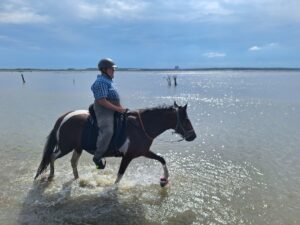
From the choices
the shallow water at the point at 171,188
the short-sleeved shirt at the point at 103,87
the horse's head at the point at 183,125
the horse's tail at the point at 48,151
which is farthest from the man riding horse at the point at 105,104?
the horse's tail at the point at 48,151

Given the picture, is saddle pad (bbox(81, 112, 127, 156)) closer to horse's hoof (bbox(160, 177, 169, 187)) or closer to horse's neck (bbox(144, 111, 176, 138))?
horse's neck (bbox(144, 111, 176, 138))

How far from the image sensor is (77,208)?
840 centimetres

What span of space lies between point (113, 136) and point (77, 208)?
6.04ft

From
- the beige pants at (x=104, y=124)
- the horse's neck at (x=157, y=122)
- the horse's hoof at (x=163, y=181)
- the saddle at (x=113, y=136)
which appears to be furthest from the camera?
the horse's hoof at (x=163, y=181)

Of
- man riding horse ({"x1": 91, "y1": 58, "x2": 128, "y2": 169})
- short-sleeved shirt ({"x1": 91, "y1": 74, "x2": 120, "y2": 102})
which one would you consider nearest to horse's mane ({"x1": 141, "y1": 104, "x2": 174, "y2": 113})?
man riding horse ({"x1": 91, "y1": 58, "x2": 128, "y2": 169})

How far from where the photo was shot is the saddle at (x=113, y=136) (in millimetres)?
9156

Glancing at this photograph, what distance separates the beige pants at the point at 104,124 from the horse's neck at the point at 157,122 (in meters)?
0.92

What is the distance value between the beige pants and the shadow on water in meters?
1.28

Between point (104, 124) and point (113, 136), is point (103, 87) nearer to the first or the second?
point (104, 124)

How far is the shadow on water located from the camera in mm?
7777

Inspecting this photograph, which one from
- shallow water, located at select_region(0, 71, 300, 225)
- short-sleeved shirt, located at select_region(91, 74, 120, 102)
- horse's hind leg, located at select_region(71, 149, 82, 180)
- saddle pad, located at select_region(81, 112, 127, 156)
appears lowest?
shallow water, located at select_region(0, 71, 300, 225)

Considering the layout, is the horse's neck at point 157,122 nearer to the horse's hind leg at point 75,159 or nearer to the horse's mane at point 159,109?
the horse's mane at point 159,109

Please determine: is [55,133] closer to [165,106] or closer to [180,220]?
[165,106]

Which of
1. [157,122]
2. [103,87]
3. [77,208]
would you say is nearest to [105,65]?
[103,87]
